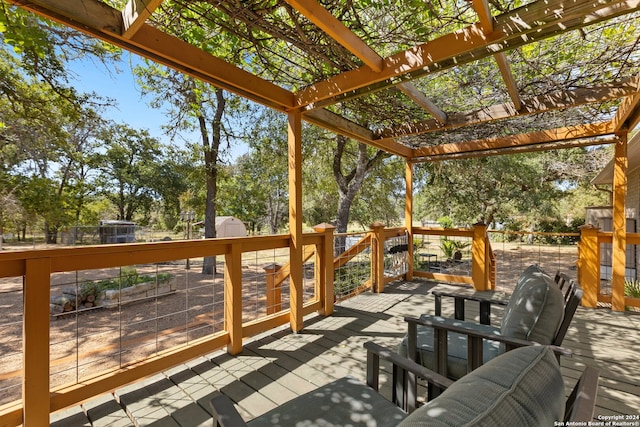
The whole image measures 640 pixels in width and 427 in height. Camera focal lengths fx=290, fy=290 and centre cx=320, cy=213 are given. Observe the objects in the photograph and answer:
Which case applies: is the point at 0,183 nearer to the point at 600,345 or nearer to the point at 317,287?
the point at 317,287

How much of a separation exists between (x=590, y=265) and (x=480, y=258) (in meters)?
1.28

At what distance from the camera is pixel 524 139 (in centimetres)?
409

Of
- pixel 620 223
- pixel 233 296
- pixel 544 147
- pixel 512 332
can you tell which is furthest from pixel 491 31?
pixel 620 223

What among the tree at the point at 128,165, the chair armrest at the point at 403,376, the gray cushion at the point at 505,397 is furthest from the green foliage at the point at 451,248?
the tree at the point at 128,165

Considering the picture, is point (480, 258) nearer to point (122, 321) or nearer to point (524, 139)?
point (524, 139)

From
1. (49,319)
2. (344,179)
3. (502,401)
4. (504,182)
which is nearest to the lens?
(502,401)

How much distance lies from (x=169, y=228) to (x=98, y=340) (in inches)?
728

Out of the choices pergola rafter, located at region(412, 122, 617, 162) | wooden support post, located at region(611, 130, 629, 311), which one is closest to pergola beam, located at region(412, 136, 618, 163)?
pergola rafter, located at region(412, 122, 617, 162)

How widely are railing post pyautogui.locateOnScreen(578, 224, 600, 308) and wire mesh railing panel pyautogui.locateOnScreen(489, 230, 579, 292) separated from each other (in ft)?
2.70

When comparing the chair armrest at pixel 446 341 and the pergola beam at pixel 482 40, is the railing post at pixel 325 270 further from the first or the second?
the chair armrest at pixel 446 341

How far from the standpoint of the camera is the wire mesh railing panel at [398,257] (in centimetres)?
525

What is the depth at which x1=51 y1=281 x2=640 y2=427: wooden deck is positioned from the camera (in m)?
1.88

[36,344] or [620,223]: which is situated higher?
[620,223]

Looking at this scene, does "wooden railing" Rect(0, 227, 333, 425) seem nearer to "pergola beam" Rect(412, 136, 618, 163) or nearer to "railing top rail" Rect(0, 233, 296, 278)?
"railing top rail" Rect(0, 233, 296, 278)
